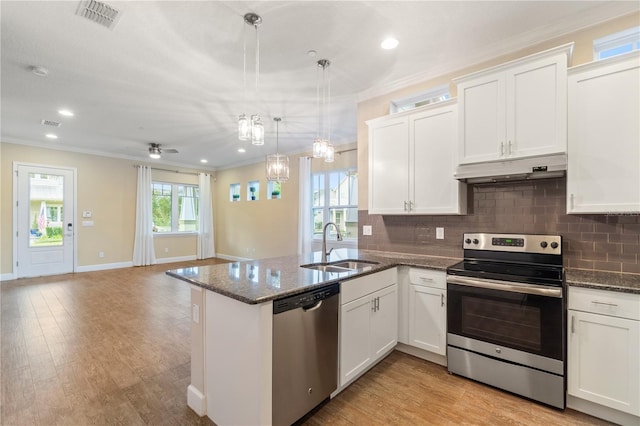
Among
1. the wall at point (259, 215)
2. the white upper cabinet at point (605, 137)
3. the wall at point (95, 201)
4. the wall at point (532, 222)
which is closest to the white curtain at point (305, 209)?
the wall at point (259, 215)

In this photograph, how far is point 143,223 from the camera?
7.30 m

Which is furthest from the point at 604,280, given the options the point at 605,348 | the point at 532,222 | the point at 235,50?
the point at 235,50

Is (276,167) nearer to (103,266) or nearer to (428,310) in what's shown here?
(428,310)

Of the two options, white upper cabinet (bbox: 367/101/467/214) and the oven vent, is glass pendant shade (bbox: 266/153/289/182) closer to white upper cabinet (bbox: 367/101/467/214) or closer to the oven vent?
white upper cabinet (bbox: 367/101/467/214)

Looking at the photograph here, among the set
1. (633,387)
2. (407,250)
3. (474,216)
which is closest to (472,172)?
(474,216)

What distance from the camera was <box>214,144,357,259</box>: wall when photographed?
22.0ft

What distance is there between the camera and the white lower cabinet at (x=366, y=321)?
210 cm

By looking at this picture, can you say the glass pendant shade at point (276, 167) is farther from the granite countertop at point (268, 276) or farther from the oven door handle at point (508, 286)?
the oven door handle at point (508, 286)

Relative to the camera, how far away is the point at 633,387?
69.8 inches

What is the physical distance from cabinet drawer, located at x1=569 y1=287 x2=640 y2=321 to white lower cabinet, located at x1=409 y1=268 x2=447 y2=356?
0.85m

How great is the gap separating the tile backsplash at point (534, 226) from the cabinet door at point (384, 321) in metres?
0.77

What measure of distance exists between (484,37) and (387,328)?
2.72m

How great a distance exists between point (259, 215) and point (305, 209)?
6.08 ft

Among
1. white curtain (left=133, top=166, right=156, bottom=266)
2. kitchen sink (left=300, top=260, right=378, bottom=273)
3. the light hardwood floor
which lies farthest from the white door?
kitchen sink (left=300, top=260, right=378, bottom=273)
